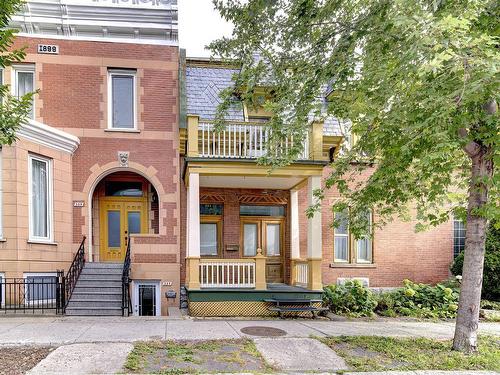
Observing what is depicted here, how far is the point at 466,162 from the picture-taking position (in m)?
8.44

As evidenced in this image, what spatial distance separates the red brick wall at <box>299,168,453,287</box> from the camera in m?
13.5

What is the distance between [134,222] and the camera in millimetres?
12906

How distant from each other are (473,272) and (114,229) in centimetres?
998

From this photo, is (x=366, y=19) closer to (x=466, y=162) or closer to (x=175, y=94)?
(x=466, y=162)

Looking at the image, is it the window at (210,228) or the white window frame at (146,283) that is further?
the window at (210,228)

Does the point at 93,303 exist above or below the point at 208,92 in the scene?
below

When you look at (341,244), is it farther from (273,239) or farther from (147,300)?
(147,300)

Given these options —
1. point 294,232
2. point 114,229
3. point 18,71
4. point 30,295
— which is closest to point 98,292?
point 30,295

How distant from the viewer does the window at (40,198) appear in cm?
1066

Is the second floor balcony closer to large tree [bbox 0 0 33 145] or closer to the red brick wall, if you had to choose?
the red brick wall

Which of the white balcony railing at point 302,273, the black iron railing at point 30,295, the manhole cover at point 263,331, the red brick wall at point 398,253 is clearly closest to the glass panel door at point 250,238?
the red brick wall at point 398,253

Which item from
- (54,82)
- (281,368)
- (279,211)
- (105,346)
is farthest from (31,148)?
(281,368)

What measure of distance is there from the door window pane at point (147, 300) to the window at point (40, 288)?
2.32 meters

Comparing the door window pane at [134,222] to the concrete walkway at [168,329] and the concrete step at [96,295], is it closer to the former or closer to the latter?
the concrete step at [96,295]
